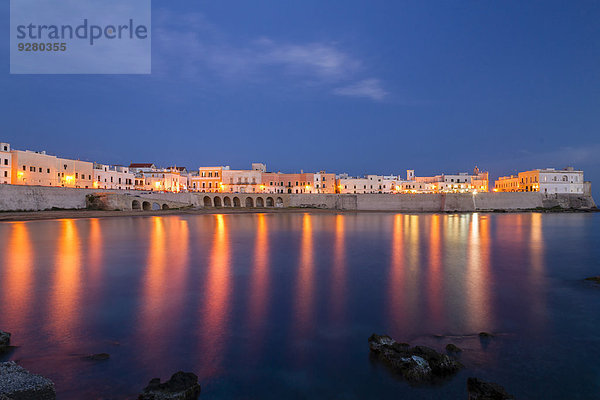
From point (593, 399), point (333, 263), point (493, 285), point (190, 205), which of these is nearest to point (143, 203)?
point (190, 205)

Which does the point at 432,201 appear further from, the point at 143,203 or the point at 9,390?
the point at 9,390

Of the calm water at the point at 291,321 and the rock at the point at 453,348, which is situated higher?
Result: the rock at the point at 453,348

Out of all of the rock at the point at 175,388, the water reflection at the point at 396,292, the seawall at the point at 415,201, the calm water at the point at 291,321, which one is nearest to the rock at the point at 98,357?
Answer: the calm water at the point at 291,321

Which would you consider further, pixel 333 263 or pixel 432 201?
pixel 432 201

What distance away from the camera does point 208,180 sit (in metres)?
58.5

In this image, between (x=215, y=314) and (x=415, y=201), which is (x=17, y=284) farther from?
(x=415, y=201)

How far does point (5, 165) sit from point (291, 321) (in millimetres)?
40923

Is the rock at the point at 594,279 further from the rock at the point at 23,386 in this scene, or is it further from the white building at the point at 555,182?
the white building at the point at 555,182

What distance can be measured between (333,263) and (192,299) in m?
5.58

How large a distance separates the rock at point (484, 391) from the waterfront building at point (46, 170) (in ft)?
143

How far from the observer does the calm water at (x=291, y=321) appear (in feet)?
12.8

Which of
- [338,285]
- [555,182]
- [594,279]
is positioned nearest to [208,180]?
[338,285]

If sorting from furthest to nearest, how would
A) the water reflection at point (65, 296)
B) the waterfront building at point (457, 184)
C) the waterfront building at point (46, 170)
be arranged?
1. the waterfront building at point (457, 184)
2. the waterfront building at point (46, 170)
3. the water reflection at point (65, 296)

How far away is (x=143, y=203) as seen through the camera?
41.2 meters
